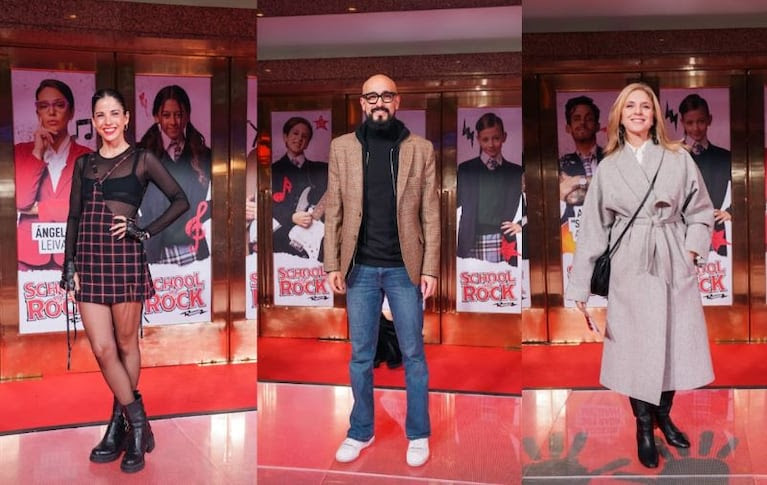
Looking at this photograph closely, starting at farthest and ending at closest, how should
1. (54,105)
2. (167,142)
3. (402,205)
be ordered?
(167,142) < (54,105) < (402,205)

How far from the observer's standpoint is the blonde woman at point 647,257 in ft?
8.83

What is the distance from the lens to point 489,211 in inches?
111

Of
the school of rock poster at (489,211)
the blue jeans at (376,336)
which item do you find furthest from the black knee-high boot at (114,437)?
the school of rock poster at (489,211)

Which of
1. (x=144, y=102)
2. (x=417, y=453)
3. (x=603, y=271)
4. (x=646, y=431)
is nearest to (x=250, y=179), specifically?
(x=144, y=102)

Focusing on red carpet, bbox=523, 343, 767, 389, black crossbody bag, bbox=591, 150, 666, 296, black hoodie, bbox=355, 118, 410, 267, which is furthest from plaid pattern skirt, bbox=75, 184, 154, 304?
black crossbody bag, bbox=591, 150, 666, 296

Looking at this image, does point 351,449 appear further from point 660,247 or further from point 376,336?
point 660,247

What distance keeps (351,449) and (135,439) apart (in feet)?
3.14

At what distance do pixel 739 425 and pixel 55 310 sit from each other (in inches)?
123

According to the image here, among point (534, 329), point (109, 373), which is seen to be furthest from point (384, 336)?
point (109, 373)

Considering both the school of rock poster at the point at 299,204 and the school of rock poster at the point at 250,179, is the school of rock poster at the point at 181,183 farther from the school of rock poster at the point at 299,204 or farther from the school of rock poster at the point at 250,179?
the school of rock poster at the point at 299,204

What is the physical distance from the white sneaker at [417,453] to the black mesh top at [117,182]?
1.42 m

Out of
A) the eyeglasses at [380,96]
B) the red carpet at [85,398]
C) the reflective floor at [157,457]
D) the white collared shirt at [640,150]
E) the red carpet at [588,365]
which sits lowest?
the reflective floor at [157,457]

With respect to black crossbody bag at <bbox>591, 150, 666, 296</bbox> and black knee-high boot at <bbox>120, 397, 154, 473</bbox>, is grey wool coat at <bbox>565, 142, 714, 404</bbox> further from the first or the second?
black knee-high boot at <bbox>120, 397, 154, 473</bbox>

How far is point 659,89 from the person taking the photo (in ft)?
9.42
